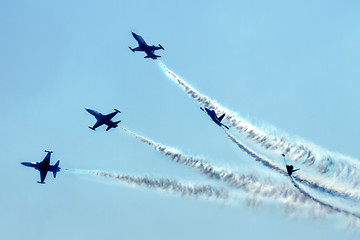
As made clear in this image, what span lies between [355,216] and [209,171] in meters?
22.8

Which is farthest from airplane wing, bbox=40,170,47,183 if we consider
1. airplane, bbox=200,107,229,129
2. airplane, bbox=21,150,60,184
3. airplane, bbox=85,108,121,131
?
airplane, bbox=200,107,229,129

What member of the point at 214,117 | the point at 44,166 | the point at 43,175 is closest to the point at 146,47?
the point at 214,117

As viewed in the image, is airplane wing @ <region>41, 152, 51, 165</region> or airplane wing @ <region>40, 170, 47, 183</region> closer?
airplane wing @ <region>41, 152, 51, 165</region>

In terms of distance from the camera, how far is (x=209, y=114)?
70.6 metres

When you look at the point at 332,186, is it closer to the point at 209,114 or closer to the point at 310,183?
the point at 310,183

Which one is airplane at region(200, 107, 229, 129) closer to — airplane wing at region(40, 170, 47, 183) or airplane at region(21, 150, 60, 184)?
airplane at region(21, 150, 60, 184)

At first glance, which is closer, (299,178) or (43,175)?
(299,178)

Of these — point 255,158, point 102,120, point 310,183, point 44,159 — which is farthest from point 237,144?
point 44,159

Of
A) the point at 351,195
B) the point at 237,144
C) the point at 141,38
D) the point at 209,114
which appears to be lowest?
the point at 351,195

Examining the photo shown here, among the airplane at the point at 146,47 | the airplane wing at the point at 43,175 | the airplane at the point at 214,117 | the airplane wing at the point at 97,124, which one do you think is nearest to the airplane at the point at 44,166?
the airplane wing at the point at 43,175

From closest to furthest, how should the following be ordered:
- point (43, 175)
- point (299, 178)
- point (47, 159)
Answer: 1. point (299, 178)
2. point (47, 159)
3. point (43, 175)

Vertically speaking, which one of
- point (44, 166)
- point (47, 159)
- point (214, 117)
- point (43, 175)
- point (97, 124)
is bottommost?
point (43, 175)

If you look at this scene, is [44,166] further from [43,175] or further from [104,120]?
[104,120]

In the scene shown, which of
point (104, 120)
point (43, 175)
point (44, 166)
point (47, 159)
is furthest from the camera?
point (43, 175)
